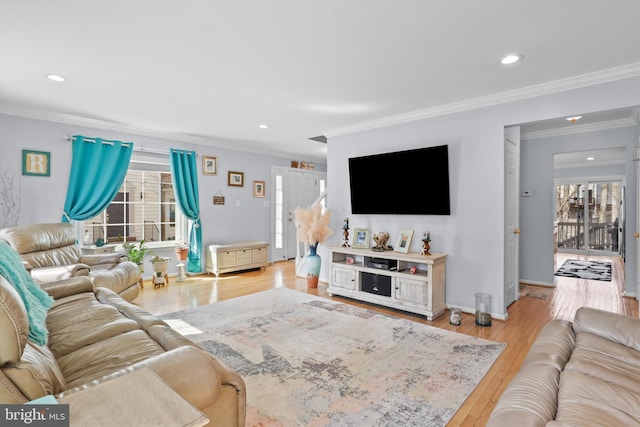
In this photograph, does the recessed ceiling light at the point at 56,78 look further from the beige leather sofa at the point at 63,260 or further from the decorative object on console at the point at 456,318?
the decorative object on console at the point at 456,318

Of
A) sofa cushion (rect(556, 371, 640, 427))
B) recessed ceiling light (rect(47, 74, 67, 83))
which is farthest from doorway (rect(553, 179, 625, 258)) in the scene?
recessed ceiling light (rect(47, 74, 67, 83))

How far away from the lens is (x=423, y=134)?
4.10 metres

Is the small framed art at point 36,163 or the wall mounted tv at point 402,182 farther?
the small framed art at point 36,163

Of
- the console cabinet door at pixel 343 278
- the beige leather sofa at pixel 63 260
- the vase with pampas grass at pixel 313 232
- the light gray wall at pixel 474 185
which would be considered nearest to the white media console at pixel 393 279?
the console cabinet door at pixel 343 278

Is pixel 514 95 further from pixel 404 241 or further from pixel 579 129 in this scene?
pixel 579 129

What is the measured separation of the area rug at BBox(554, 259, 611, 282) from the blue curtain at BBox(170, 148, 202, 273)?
6224 millimetres

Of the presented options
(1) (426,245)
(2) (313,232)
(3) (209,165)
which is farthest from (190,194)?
(1) (426,245)

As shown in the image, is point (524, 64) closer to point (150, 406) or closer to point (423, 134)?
point (423, 134)

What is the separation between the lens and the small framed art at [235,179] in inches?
246

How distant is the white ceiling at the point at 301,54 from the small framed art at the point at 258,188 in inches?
99.2

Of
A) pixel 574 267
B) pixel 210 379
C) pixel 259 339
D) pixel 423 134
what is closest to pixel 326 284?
pixel 259 339

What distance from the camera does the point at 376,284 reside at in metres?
4.03

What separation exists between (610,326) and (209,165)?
18.3 ft

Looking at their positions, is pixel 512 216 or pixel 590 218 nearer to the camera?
pixel 512 216
